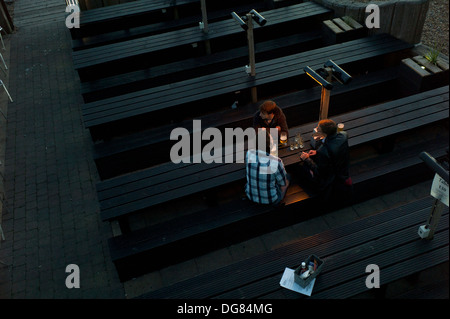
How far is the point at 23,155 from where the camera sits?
749cm

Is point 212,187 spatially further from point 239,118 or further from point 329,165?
point 239,118

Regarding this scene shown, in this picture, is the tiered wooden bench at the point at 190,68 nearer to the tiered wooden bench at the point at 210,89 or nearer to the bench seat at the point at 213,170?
the tiered wooden bench at the point at 210,89

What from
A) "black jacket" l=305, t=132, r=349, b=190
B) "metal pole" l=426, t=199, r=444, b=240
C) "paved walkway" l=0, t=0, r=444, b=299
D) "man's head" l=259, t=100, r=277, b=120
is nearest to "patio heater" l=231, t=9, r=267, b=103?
"man's head" l=259, t=100, r=277, b=120

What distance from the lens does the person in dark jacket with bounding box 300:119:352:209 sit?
488cm

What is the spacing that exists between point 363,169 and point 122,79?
499cm

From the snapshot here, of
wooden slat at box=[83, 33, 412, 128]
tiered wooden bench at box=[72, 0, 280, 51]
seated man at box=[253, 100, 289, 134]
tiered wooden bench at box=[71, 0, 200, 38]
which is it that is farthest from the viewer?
tiered wooden bench at box=[71, 0, 200, 38]

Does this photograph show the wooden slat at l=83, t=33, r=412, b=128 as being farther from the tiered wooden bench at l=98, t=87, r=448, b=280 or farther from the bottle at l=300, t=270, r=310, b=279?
the bottle at l=300, t=270, r=310, b=279

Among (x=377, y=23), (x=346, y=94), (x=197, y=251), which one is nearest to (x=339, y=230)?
(x=197, y=251)

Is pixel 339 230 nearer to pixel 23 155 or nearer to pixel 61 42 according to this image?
pixel 23 155

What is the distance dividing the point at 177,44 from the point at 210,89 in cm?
188

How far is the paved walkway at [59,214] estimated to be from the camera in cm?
536

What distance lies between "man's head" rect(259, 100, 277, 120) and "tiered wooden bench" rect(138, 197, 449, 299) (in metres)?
1.79

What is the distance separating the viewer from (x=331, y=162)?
197 inches

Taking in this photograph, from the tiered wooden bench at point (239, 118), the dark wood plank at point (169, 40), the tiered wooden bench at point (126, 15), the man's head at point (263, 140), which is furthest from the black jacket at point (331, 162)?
the tiered wooden bench at point (126, 15)
